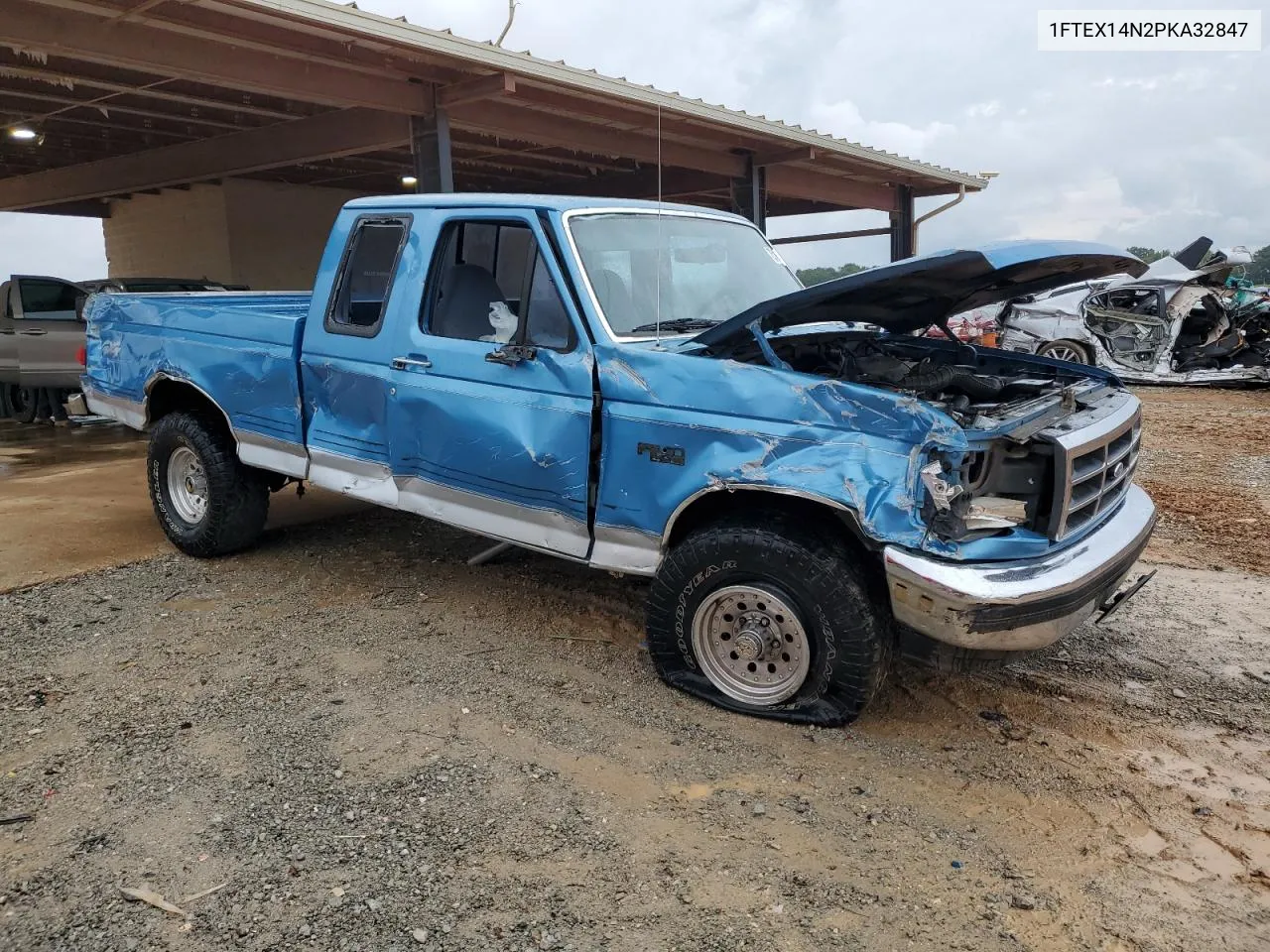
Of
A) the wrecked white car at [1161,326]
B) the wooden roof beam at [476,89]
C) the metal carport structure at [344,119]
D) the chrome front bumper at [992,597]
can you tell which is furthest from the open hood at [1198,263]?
the chrome front bumper at [992,597]

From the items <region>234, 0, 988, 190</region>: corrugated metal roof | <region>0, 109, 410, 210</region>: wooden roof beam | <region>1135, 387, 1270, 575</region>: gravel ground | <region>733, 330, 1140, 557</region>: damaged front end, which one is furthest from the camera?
<region>0, 109, 410, 210</region>: wooden roof beam

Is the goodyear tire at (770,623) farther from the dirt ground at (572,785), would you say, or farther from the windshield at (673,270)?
the windshield at (673,270)

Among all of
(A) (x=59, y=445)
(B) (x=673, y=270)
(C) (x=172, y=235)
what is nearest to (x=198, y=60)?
(A) (x=59, y=445)

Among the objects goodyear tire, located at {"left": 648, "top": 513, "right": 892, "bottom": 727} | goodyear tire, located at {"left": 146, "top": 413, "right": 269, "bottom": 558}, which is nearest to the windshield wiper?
goodyear tire, located at {"left": 648, "top": 513, "right": 892, "bottom": 727}

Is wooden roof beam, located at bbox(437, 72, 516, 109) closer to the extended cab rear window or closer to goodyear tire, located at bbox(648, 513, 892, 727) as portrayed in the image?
the extended cab rear window

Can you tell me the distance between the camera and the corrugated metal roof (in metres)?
7.48

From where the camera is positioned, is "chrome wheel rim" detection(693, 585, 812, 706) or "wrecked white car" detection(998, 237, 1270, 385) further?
"wrecked white car" detection(998, 237, 1270, 385)

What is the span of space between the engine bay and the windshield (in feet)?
1.54

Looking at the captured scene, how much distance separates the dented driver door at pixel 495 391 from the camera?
379cm

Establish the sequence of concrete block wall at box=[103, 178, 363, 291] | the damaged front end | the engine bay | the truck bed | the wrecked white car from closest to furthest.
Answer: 1. the damaged front end
2. the engine bay
3. the truck bed
4. the wrecked white car
5. concrete block wall at box=[103, 178, 363, 291]

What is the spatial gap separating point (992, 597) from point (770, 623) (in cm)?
83

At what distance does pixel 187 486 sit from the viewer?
18.7 ft

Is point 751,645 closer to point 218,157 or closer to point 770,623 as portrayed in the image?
point 770,623

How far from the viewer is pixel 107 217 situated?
1961cm
